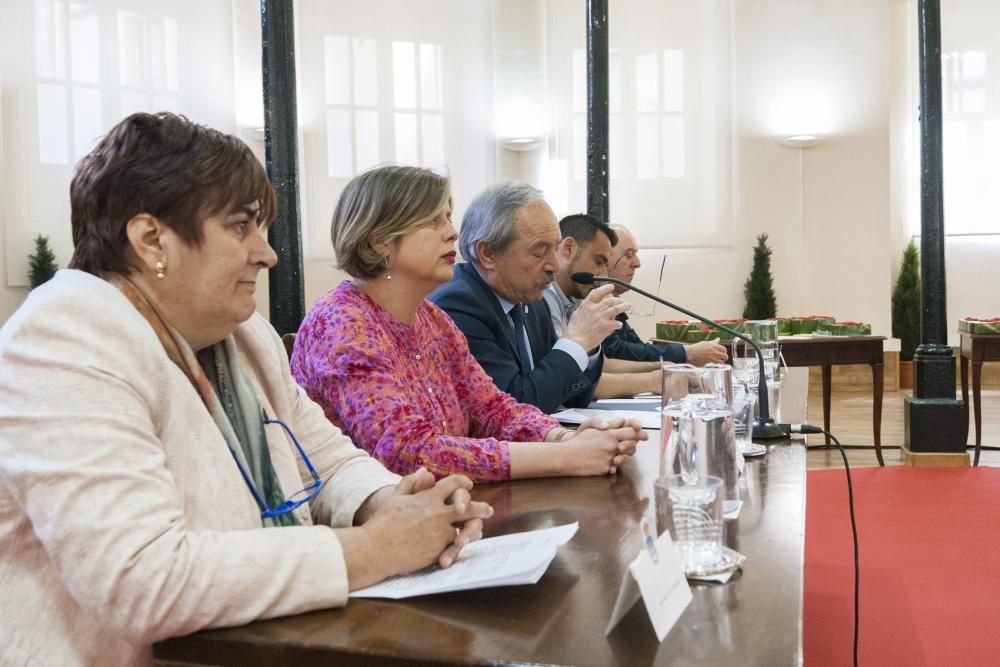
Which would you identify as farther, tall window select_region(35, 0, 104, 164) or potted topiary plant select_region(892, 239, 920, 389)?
potted topiary plant select_region(892, 239, 920, 389)

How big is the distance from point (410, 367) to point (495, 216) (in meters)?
0.93

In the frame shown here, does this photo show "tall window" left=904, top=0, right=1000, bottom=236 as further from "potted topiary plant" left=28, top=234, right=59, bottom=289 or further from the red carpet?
"potted topiary plant" left=28, top=234, right=59, bottom=289

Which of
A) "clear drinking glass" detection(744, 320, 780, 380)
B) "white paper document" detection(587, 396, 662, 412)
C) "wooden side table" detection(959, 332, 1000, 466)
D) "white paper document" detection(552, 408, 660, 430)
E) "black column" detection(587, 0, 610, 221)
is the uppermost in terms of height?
"black column" detection(587, 0, 610, 221)

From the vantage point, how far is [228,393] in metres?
1.20

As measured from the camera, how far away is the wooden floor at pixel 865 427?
508 cm

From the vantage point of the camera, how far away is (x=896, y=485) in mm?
4117

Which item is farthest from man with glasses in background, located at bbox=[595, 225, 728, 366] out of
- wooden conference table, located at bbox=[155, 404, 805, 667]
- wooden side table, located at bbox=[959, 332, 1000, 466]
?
wooden conference table, located at bbox=[155, 404, 805, 667]

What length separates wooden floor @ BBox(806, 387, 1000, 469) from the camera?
200 inches

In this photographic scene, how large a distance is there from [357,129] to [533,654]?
26.5 feet

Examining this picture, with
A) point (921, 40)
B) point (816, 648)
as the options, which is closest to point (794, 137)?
point (921, 40)

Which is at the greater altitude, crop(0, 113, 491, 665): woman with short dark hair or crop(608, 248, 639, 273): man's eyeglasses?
crop(608, 248, 639, 273): man's eyeglasses

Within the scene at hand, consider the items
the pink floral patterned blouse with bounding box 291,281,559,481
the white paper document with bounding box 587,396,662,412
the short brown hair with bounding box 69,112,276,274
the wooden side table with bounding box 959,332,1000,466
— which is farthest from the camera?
the wooden side table with bounding box 959,332,1000,466

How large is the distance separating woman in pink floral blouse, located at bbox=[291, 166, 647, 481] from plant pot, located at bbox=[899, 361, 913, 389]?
730 cm

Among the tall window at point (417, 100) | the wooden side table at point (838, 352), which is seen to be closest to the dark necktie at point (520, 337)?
the wooden side table at point (838, 352)
